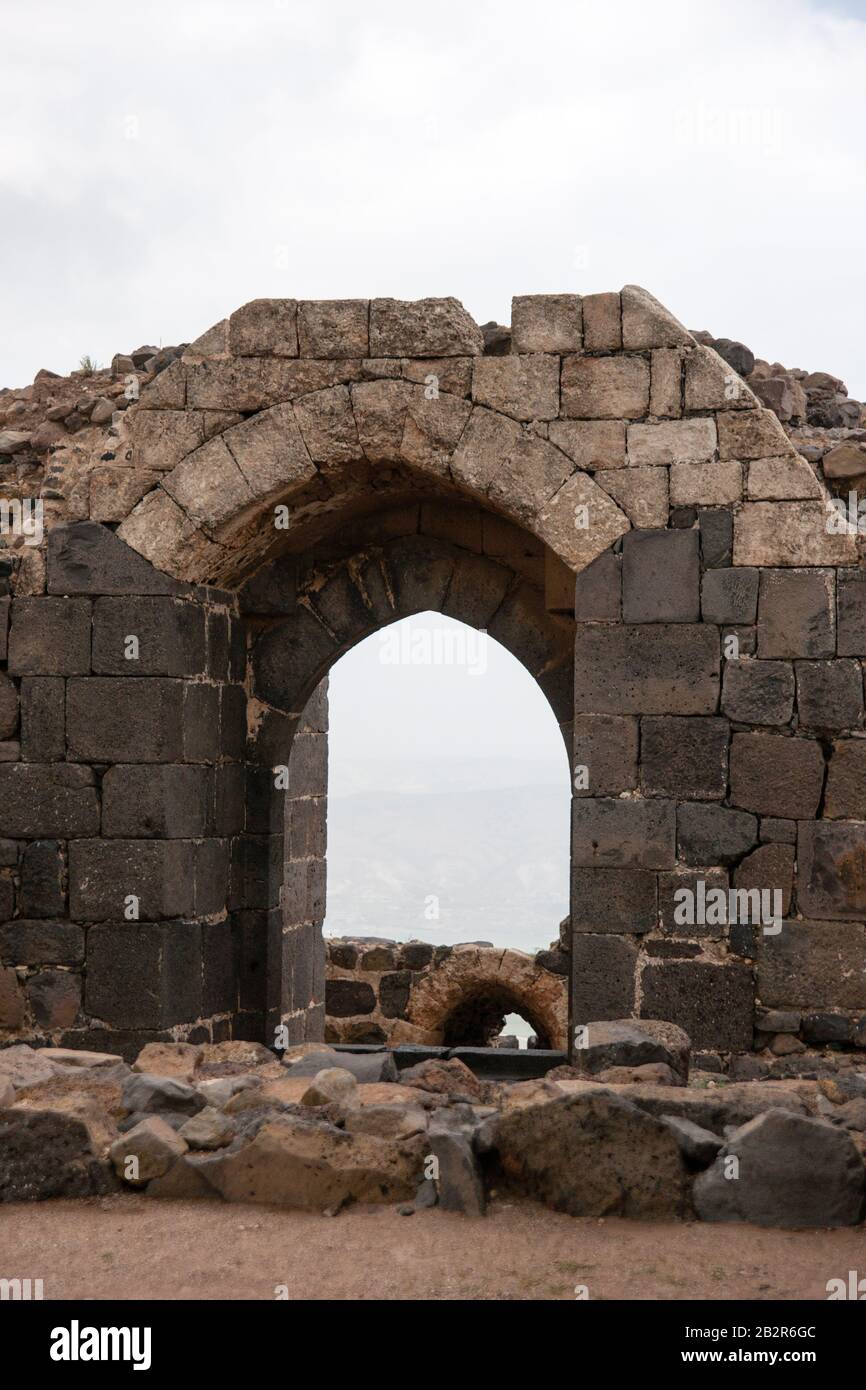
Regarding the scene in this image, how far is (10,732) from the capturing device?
6988mm

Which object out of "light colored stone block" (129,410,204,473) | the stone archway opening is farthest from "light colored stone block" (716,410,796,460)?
the stone archway opening

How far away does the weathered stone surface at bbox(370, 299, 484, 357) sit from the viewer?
22.1 ft

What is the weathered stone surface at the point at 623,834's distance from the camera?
6.39 metres

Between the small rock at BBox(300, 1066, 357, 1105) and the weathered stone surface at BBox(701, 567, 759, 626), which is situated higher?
the weathered stone surface at BBox(701, 567, 759, 626)

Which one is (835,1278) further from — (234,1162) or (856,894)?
(856,894)

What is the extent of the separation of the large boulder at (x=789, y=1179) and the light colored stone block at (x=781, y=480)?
11.2 feet

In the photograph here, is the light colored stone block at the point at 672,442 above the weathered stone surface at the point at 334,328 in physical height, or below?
below

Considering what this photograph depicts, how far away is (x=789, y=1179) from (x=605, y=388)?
13.1 feet

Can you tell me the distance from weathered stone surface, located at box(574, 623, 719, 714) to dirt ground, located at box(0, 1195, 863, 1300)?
3074 mm

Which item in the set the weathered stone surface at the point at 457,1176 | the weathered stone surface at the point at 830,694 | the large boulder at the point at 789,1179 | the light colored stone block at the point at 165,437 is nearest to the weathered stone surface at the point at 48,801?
the light colored stone block at the point at 165,437

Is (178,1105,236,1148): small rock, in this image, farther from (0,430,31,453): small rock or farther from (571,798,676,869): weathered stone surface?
(0,430,31,453): small rock

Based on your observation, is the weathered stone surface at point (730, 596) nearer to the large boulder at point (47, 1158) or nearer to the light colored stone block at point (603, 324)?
the light colored stone block at point (603, 324)

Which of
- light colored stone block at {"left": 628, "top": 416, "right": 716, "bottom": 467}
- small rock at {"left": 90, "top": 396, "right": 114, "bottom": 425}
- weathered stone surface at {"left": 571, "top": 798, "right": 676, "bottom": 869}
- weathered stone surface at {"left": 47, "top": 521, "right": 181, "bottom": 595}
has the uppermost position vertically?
small rock at {"left": 90, "top": 396, "right": 114, "bottom": 425}

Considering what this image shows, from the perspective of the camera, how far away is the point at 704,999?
20.7 ft
